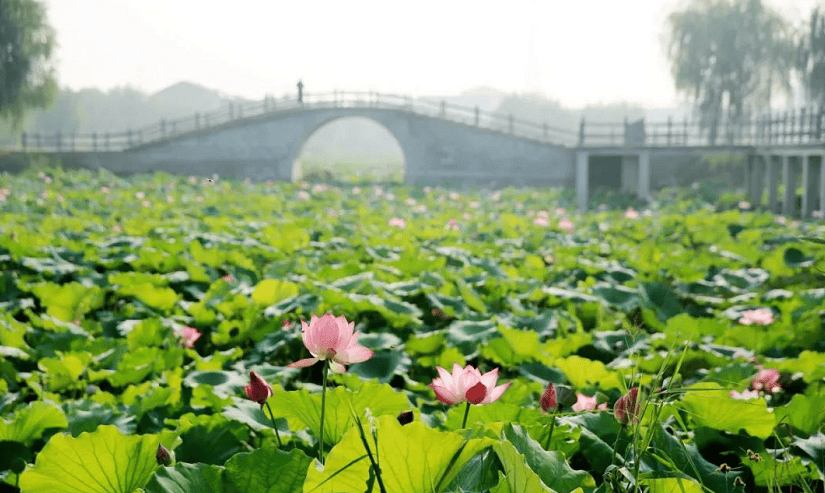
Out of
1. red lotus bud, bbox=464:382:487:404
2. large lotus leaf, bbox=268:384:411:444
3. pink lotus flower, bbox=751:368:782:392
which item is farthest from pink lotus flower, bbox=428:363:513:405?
pink lotus flower, bbox=751:368:782:392

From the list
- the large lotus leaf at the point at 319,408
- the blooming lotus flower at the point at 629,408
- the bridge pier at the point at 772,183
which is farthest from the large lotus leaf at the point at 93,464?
the bridge pier at the point at 772,183

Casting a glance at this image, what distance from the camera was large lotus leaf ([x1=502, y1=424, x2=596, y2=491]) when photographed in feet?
3.77

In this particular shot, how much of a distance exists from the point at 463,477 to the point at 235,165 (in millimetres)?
23103

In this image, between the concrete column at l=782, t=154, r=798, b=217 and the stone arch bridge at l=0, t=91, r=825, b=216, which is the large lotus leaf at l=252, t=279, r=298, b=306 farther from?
the stone arch bridge at l=0, t=91, r=825, b=216

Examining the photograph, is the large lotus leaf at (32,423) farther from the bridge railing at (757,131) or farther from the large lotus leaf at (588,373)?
the bridge railing at (757,131)

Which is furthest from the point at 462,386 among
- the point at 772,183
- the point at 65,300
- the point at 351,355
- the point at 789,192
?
the point at 772,183

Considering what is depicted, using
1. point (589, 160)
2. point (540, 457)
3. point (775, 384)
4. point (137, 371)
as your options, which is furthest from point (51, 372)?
point (589, 160)

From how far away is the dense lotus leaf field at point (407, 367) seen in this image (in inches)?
45.6

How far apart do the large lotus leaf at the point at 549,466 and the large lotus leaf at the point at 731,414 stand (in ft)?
1.77

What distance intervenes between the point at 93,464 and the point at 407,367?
1.57 m

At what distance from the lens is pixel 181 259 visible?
4777 millimetres

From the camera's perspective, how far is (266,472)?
1163 millimetres

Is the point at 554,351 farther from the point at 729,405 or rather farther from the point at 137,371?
the point at 137,371

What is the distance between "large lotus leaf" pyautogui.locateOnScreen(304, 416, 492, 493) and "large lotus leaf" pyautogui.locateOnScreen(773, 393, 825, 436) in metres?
1.14
